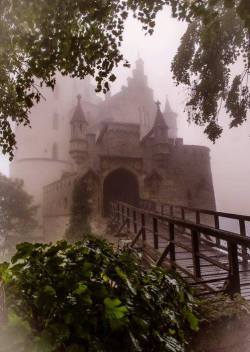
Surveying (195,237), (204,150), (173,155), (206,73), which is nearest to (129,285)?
(195,237)

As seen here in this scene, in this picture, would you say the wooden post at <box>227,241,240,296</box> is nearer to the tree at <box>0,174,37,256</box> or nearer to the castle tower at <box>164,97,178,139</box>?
the tree at <box>0,174,37,256</box>

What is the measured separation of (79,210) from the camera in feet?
65.9

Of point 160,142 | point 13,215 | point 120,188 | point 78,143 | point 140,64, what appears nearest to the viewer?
point 78,143

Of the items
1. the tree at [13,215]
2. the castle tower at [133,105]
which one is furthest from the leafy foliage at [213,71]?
the castle tower at [133,105]

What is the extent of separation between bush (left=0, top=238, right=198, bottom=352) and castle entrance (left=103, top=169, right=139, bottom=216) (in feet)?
65.6

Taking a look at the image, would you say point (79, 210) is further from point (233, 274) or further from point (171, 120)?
point (171, 120)

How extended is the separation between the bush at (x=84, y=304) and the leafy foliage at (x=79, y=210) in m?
17.6

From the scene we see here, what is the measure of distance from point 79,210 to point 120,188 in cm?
503

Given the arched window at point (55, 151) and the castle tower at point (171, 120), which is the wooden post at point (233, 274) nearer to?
the arched window at point (55, 151)

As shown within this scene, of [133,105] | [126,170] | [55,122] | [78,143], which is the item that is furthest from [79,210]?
[133,105]

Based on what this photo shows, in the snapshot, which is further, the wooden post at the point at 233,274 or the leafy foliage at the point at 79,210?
the leafy foliage at the point at 79,210

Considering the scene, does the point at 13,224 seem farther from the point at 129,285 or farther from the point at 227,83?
the point at 129,285

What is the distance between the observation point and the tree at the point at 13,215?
25.1 m

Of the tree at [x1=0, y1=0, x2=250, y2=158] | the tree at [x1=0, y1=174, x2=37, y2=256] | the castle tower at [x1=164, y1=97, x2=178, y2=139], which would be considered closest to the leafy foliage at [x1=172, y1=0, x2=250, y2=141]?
the tree at [x1=0, y1=0, x2=250, y2=158]
